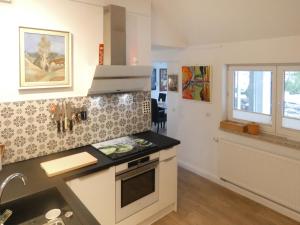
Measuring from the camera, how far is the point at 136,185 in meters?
2.51

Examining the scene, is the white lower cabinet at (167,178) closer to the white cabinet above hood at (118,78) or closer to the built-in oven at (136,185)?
the built-in oven at (136,185)

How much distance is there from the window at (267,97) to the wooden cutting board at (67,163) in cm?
223

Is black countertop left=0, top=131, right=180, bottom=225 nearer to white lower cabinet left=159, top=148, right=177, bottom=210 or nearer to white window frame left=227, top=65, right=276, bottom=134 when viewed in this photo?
white lower cabinet left=159, top=148, right=177, bottom=210

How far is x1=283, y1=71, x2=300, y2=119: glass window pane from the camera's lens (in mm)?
2836

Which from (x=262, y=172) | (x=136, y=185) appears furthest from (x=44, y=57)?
(x=262, y=172)

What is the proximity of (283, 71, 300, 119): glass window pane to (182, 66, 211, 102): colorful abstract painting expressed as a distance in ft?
3.38

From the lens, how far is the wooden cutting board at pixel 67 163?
1992mm

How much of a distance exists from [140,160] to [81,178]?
0.63m

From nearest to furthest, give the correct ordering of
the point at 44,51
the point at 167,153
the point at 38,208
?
the point at 38,208, the point at 44,51, the point at 167,153

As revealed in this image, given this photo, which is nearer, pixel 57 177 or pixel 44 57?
pixel 57 177

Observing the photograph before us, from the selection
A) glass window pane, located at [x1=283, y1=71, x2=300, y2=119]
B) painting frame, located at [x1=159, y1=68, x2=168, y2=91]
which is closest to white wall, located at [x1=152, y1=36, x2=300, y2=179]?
glass window pane, located at [x1=283, y1=71, x2=300, y2=119]

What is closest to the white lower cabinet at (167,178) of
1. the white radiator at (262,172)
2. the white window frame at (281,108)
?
the white radiator at (262,172)

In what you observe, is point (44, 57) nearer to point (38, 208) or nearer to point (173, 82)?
point (38, 208)

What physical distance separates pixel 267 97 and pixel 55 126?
256 cm
